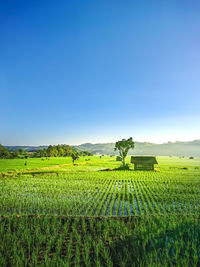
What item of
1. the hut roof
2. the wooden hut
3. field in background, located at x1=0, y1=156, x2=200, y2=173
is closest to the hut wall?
the wooden hut

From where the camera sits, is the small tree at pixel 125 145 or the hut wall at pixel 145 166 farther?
the small tree at pixel 125 145

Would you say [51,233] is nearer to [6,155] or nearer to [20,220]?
[20,220]

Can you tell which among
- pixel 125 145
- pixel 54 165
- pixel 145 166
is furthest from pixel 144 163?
pixel 54 165

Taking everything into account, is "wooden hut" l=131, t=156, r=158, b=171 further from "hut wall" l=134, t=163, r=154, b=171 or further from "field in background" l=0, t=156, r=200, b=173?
"field in background" l=0, t=156, r=200, b=173

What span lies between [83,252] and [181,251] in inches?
94.1

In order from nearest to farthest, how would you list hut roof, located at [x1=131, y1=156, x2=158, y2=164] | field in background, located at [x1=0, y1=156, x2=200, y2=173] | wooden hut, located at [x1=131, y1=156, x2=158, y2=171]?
field in background, located at [x1=0, y1=156, x2=200, y2=173] → wooden hut, located at [x1=131, y1=156, x2=158, y2=171] → hut roof, located at [x1=131, y1=156, x2=158, y2=164]

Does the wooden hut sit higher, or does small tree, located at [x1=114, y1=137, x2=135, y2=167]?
small tree, located at [x1=114, y1=137, x2=135, y2=167]

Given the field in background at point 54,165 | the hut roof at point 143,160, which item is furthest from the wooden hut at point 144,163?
the field in background at point 54,165

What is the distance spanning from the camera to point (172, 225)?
5219 millimetres

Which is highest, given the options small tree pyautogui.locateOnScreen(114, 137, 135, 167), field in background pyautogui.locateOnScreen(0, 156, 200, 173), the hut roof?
small tree pyautogui.locateOnScreen(114, 137, 135, 167)

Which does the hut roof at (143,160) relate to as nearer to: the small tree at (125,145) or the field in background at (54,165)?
the small tree at (125,145)

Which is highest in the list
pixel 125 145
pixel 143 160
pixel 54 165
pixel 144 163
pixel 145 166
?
pixel 125 145

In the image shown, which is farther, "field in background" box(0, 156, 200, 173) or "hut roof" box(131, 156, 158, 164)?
"hut roof" box(131, 156, 158, 164)

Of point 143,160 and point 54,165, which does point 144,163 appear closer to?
point 143,160
